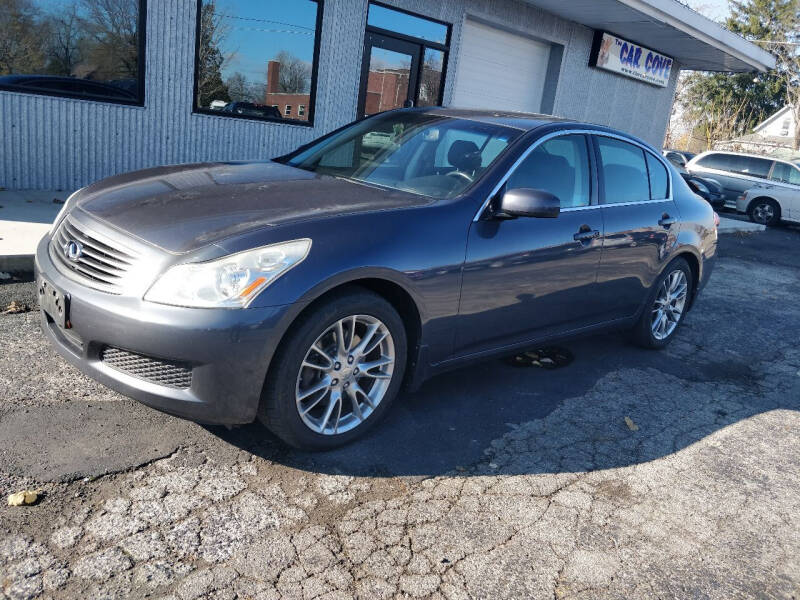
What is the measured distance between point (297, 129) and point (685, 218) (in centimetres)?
637

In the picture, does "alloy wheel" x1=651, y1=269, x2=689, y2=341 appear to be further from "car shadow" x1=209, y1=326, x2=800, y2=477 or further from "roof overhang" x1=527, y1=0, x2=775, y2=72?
"roof overhang" x1=527, y1=0, x2=775, y2=72

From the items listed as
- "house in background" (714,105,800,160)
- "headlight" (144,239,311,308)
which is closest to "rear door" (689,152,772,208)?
"house in background" (714,105,800,160)

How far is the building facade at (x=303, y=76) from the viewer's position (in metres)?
7.90

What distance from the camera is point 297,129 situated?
10.2m

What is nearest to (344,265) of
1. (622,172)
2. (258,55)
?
(622,172)

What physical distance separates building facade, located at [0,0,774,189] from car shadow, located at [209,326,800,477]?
5862mm

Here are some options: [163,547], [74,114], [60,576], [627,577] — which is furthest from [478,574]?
[74,114]

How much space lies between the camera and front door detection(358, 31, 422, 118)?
427 inches

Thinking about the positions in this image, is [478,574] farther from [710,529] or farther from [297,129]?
[297,129]

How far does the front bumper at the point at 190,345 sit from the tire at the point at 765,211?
17220 mm

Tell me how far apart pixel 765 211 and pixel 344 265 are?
16998mm

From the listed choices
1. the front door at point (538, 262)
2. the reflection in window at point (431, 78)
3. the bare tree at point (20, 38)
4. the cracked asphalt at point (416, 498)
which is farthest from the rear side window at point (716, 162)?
the bare tree at point (20, 38)

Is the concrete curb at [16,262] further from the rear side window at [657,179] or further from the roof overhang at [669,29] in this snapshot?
the roof overhang at [669,29]

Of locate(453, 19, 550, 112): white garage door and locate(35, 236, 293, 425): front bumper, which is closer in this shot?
locate(35, 236, 293, 425): front bumper
